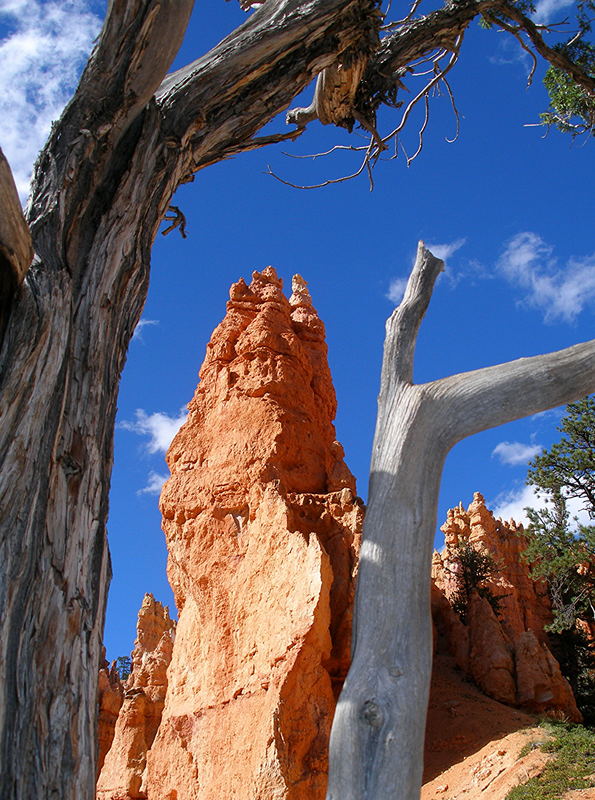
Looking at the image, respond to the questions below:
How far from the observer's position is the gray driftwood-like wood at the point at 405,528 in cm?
286

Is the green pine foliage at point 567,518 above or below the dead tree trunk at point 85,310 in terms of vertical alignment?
above

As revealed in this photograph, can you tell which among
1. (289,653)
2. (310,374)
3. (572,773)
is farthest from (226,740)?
(310,374)

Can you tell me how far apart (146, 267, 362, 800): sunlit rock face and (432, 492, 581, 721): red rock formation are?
24.4ft

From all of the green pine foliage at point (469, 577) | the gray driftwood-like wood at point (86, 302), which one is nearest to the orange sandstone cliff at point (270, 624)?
the green pine foliage at point (469, 577)

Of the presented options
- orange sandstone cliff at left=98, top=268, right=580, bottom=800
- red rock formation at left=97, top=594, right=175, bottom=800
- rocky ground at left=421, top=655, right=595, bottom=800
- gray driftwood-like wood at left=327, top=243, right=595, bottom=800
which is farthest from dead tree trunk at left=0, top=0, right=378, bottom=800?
red rock formation at left=97, top=594, right=175, bottom=800

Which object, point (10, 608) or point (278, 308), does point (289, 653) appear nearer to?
point (278, 308)

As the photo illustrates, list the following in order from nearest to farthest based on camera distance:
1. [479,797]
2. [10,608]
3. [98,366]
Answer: [10,608]
[98,366]
[479,797]

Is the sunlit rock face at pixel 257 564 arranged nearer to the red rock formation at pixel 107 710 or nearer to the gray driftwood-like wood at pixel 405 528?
the red rock formation at pixel 107 710

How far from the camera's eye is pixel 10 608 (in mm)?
2607

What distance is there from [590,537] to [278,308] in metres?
10.6

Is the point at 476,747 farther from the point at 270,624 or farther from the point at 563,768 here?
the point at 270,624

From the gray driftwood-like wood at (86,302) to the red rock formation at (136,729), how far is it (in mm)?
18070

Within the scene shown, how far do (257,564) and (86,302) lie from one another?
1463 cm

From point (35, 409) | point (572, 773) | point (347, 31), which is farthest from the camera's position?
point (572, 773)
